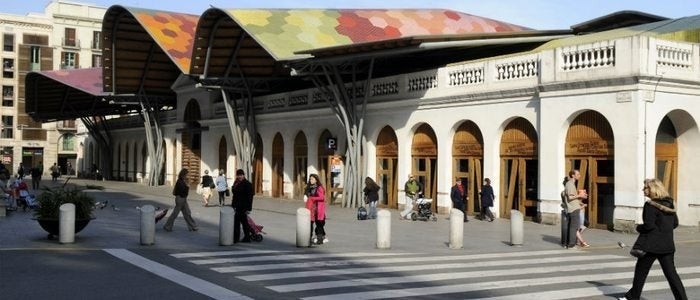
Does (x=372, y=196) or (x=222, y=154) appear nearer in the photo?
(x=372, y=196)

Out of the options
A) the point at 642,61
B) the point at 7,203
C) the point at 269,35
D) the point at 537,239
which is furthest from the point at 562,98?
the point at 7,203

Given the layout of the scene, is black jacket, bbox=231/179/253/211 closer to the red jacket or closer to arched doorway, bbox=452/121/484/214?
the red jacket

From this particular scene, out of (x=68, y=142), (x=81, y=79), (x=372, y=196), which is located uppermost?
(x=81, y=79)

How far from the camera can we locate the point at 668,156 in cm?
2306

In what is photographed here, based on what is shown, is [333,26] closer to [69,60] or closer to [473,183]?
[473,183]

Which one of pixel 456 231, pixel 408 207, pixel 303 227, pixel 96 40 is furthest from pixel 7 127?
pixel 456 231

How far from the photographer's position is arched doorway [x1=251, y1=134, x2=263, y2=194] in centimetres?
4225

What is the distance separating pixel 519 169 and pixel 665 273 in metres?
16.0

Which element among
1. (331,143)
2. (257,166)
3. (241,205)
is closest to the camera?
(241,205)

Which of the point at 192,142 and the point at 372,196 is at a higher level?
the point at 192,142

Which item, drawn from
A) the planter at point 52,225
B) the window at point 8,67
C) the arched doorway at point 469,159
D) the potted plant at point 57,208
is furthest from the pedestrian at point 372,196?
the window at point 8,67

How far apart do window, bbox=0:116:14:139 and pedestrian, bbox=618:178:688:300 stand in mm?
92305

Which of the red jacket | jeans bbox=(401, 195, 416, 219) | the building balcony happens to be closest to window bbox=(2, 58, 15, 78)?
the building balcony

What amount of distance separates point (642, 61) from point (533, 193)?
613cm
